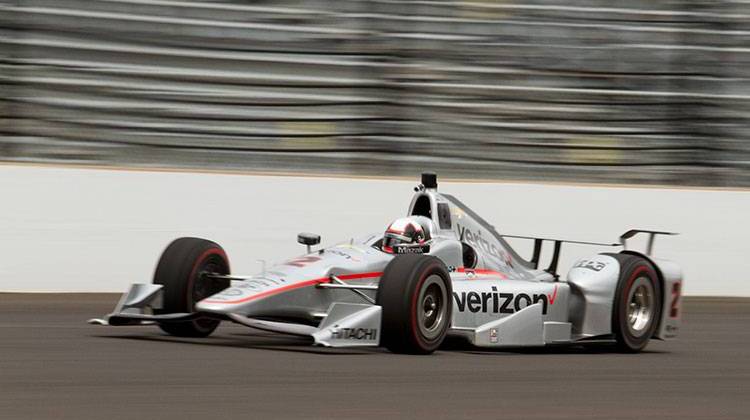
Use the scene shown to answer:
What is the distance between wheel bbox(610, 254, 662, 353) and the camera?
30.0 feet

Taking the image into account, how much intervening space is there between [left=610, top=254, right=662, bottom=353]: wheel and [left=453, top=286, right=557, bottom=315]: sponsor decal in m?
0.60

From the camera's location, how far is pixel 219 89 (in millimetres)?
13023

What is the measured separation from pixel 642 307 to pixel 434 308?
2021mm

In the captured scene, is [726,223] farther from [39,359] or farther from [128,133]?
[39,359]

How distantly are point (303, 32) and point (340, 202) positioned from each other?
6.28 ft

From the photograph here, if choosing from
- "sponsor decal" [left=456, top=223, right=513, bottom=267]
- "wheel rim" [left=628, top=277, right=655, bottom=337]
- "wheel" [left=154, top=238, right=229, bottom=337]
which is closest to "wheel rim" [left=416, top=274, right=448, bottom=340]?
"sponsor decal" [left=456, top=223, right=513, bottom=267]

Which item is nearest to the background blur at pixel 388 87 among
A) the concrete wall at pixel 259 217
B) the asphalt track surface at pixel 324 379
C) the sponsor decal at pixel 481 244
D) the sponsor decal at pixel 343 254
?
the concrete wall at pixel 259 217

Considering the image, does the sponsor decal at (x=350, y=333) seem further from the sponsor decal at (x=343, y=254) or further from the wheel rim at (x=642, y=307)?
the wheel rim at (x=642, y=307)

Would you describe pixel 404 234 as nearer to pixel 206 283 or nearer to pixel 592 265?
pixel 206 283

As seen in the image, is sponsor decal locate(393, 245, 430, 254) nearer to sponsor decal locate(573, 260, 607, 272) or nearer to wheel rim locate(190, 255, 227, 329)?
wheel rim locate(190, 255, 227, 329)

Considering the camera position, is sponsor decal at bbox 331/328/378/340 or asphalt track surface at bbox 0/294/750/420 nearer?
asphalt track surface at bbox 0/294/750/420

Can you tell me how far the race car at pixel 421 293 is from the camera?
7.80 metres

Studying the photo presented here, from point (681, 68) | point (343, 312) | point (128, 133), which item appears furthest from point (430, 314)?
Answer: point (681, 68)

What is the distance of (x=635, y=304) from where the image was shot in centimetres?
944
